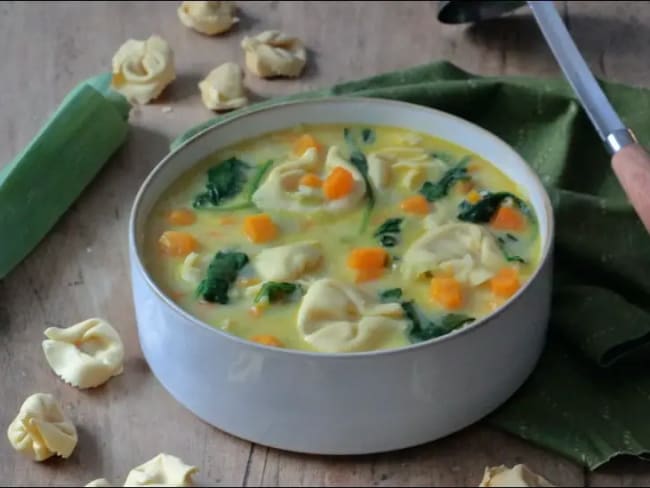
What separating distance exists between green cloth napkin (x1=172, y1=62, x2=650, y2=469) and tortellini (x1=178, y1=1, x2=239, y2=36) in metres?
0.18

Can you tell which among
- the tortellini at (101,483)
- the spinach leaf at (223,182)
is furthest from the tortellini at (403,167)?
the tortellini at (101,483)

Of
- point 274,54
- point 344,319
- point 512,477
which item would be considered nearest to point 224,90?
point 274,54

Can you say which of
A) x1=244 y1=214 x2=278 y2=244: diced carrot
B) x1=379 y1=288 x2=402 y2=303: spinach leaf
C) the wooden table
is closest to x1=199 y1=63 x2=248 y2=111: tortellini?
the wooden table

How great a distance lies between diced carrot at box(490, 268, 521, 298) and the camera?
887 mm

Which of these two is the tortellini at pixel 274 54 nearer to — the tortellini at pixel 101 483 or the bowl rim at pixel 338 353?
the bowl rim at pixel 338 353

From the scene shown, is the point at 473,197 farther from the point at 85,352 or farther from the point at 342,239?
the point at 85,352

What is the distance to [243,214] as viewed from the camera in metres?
0.98

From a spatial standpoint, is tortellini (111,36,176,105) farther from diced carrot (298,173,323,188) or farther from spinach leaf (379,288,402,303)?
spinach leaf (379,288,402,303)

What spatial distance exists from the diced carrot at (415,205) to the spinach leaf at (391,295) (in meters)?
0.10

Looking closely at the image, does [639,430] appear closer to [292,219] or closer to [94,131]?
[292,219]

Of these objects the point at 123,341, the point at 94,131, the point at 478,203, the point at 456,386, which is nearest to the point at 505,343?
the point at 456,386

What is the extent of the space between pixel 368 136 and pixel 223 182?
0.14m

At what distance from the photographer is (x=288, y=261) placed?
0.91 meters

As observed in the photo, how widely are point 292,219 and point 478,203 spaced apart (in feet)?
0.47
